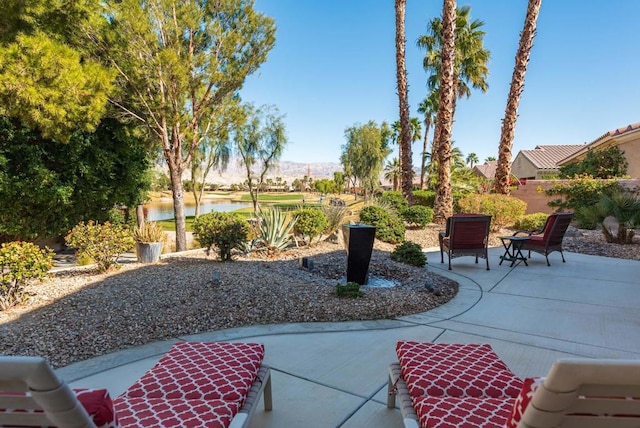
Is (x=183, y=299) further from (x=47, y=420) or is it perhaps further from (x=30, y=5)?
(x=30, y=5)

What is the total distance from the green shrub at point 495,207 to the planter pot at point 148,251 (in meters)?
9.91

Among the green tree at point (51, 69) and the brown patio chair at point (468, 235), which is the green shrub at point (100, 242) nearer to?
the green tree at point (51, 69)

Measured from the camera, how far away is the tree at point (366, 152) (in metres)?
34.5

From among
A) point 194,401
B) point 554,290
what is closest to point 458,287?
point 554,290

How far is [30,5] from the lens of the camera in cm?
1032

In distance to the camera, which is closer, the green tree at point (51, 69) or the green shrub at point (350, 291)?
the green shrub at point (350, 291)

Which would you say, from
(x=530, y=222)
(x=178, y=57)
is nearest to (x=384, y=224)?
(x=530, y=222)

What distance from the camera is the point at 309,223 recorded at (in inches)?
366

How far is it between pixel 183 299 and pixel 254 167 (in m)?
21.3

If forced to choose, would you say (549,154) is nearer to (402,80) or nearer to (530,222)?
(530,222)

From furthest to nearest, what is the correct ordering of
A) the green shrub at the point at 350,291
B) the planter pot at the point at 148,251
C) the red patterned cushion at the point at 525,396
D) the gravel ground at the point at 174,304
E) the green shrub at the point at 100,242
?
the planter pot at the point at 148,251 < the green shrub at the point at 100,242 < the green shrub at the point at 350,291 < the gravel ground at the point at 174,304 < the red patterned cushion at the point at 525,396

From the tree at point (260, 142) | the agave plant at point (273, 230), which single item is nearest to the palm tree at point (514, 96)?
the agave plant at point (273, 230)

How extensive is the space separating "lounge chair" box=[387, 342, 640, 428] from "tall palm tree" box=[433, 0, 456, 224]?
11.8 meters

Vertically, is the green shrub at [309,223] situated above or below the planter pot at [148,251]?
above
